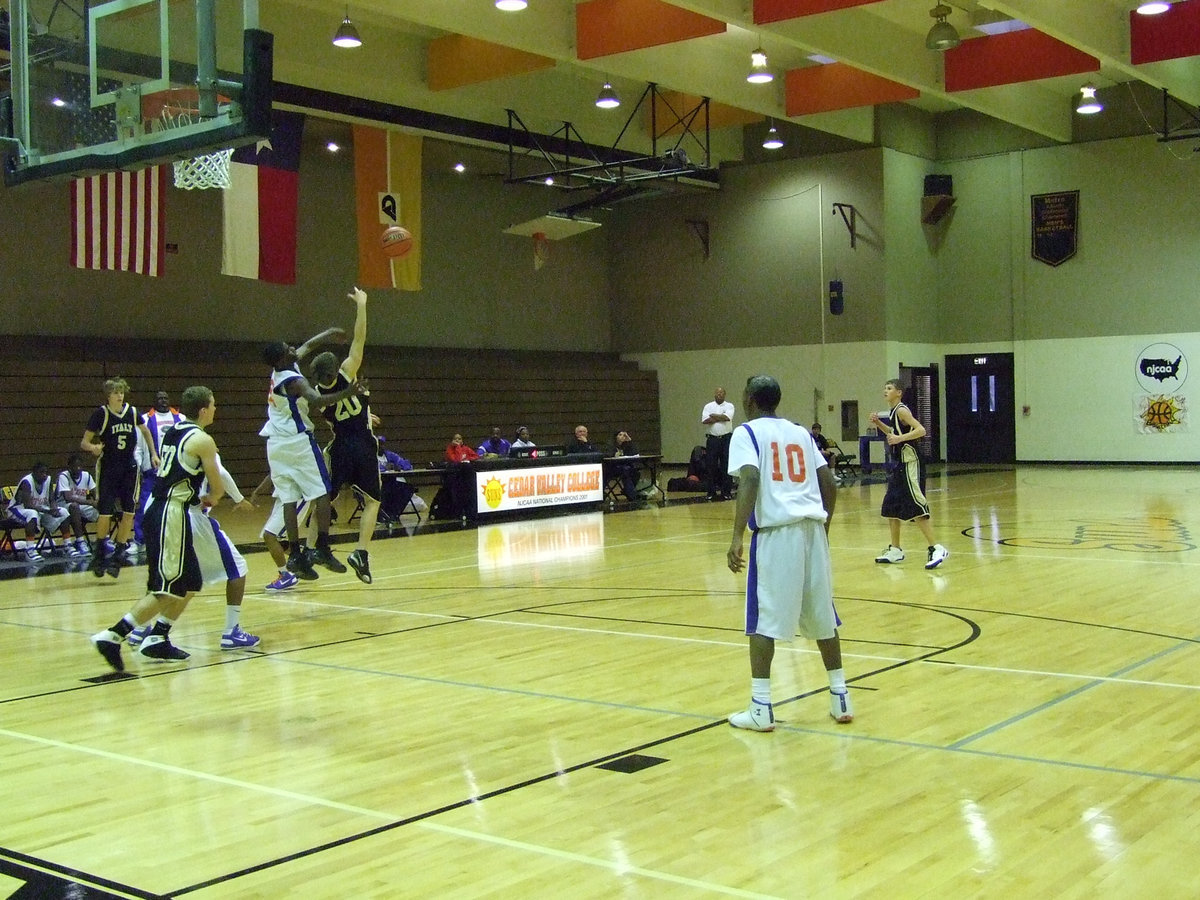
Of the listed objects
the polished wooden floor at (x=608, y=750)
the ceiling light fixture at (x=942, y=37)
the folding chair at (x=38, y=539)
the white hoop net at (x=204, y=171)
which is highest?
the ceiling light fixture at (x=942, y=37)

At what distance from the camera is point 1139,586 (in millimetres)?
9484

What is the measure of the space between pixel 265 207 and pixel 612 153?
7.38 m

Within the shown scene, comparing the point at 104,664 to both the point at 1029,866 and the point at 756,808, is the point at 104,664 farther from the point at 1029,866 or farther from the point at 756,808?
the point at 1029,866

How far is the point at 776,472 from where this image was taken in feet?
17.6

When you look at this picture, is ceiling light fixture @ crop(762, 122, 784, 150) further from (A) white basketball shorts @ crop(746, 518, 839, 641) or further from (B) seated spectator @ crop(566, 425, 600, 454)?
(A) white basketball shorts @ crop(746, 518, 839, 641)

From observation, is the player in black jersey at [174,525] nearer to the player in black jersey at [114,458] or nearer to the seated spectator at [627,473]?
the player in black jersey at [114,458]

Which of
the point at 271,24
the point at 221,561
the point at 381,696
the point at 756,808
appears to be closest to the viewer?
the point at 756,808

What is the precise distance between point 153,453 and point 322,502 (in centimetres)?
328

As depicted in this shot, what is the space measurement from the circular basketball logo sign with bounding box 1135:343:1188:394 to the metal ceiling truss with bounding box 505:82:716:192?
30.4ft

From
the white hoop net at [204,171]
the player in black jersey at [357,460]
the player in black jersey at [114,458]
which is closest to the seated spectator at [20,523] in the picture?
the player in black jersey at [114,458]

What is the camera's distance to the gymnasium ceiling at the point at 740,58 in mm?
16328

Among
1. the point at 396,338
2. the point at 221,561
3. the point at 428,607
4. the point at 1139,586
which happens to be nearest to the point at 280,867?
the point at 221,561

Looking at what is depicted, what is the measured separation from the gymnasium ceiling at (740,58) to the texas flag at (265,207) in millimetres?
1077

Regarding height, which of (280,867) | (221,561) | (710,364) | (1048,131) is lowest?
(280,867)
